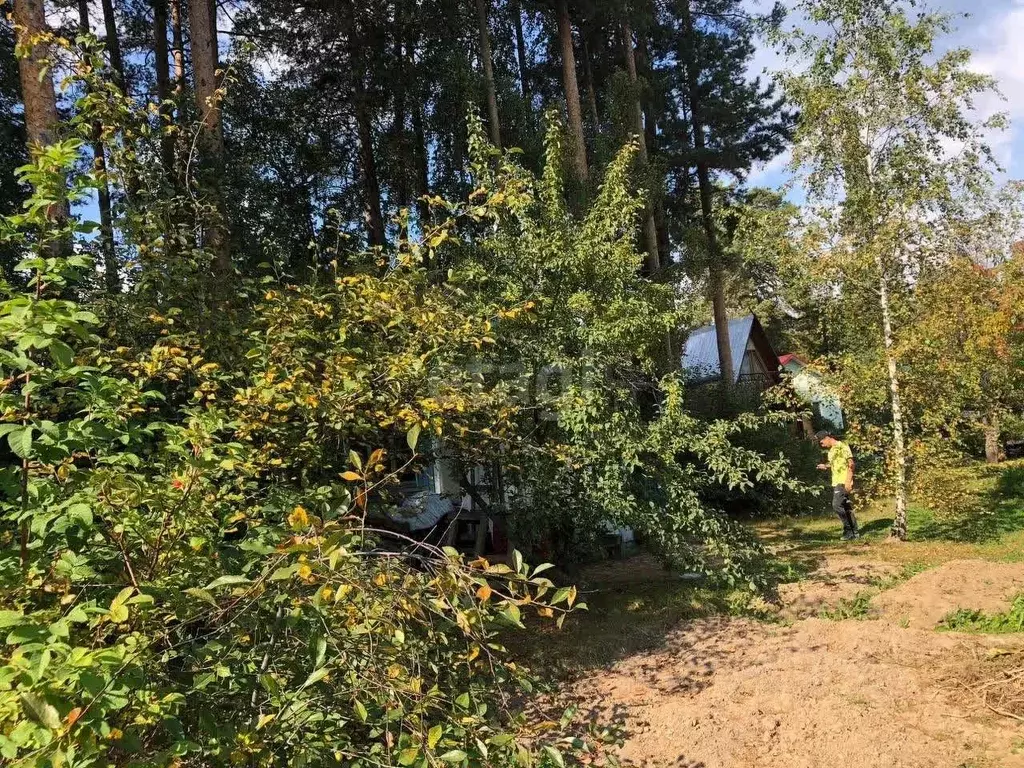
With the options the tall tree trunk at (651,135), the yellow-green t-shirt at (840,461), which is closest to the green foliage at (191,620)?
the yellow-green t-shirt at (840,461)

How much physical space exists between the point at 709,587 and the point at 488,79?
9419 mm

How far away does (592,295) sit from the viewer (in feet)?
23.8

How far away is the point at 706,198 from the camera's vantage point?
58.4ft

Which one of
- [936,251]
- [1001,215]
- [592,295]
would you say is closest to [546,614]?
[592,295]

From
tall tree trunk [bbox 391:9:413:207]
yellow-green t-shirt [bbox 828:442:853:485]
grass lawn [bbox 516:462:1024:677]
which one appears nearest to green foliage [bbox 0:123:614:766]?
grass lawn [bbox 516:462:1024:677]

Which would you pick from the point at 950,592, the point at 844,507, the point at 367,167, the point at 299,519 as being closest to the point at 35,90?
the point at 299,519

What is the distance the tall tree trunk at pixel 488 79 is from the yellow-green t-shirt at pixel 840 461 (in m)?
7.55

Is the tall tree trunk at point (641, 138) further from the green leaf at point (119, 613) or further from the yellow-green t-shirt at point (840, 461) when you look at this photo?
the green leaf at point (119, 613)

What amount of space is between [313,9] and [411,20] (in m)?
1.91

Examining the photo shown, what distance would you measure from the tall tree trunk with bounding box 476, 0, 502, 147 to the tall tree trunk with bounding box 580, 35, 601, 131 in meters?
2.61

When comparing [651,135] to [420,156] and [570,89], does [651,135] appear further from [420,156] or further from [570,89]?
[420,156]

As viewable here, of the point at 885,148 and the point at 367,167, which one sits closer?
the point at 885,148

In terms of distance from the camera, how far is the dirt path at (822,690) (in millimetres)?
4141

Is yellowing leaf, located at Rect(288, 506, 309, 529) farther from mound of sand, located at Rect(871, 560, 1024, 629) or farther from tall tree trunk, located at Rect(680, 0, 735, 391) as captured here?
tall tree trunk, located at Rect(680, 0, 735, 391)
